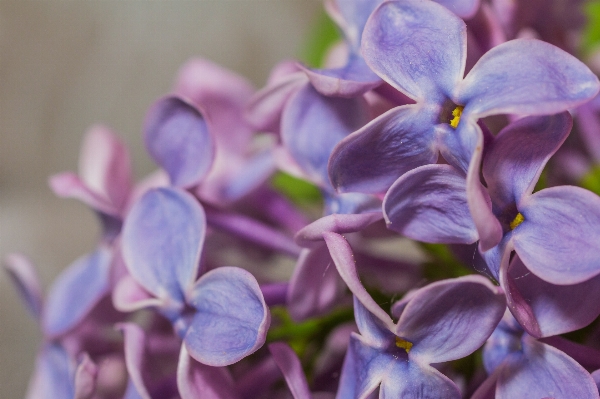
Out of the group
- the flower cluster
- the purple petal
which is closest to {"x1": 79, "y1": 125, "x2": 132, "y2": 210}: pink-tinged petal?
the flower cluster

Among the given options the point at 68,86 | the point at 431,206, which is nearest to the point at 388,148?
the point at 431,206

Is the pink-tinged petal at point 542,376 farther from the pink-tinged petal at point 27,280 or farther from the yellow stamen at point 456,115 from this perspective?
the pink-tinged petal at point 27,280

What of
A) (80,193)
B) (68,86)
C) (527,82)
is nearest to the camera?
(527,82)

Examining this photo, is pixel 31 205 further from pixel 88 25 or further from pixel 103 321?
pixel 103 321

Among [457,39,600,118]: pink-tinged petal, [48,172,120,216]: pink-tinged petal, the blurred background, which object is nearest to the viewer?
[457,39,600,118]: pink-tinged petal

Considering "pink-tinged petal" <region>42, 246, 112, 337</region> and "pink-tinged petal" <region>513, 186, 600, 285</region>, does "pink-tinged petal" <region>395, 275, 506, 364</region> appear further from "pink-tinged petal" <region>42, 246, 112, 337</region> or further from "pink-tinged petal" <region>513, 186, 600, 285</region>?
"pink-tinged petal" <region>42, 246, 112, 337</region>

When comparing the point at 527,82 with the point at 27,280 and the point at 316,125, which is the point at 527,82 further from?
the point at 27,280
